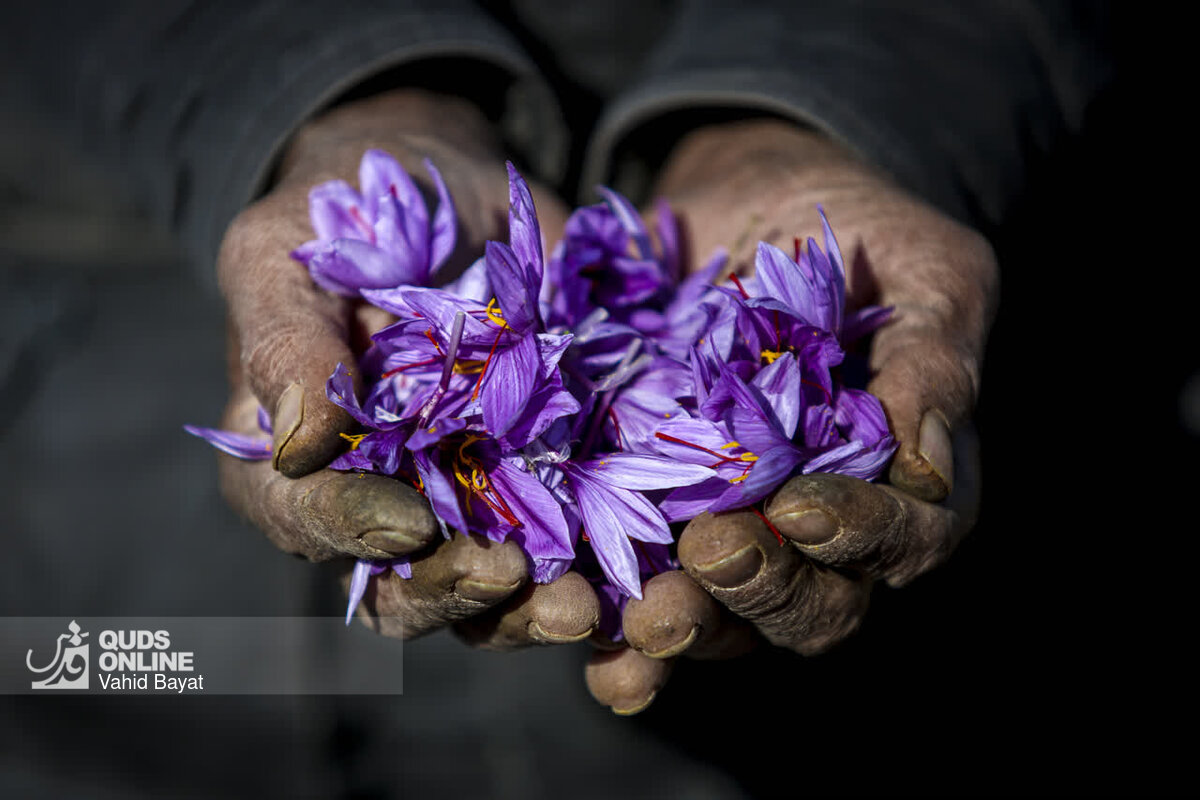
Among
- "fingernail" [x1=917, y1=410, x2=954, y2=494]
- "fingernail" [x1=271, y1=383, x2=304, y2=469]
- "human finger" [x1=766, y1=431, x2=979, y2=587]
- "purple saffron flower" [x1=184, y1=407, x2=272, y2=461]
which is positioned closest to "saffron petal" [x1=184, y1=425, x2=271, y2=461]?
"purple saffron flower" [x1=184, y1=407, x2=272, y2=461]

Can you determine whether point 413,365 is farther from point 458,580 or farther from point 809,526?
point 809,526

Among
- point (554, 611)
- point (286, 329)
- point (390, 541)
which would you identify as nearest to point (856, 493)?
point (554, 611)

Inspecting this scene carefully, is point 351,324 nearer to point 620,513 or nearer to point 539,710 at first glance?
point 620,513

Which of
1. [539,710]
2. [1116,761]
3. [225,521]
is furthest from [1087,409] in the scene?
[225,521]

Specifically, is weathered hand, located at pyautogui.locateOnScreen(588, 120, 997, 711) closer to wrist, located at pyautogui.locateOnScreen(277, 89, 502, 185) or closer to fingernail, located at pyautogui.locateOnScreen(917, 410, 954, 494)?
fingernail, located at pyautogui.locateOnScreen(917, 410, 954, 494)
